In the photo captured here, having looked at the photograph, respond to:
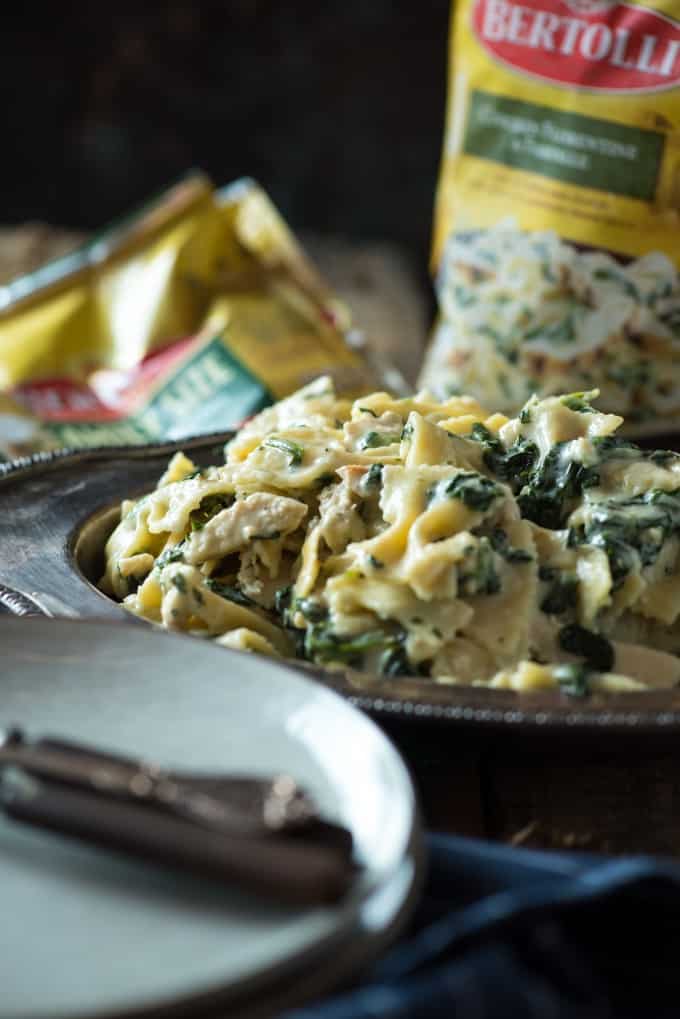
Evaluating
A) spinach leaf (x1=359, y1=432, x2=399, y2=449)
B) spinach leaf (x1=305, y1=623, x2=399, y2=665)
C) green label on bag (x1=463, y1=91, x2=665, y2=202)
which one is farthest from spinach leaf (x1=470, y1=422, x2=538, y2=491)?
green label on bag (x1=463, y1=91, x2=665, y2=202)

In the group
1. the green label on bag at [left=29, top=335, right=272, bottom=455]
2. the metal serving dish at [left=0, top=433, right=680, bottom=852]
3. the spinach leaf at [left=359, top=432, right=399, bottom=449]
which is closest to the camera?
the metal serving dish at [left=0, top=433, right=680, bottom=852]

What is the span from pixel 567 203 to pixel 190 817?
4.91 ft

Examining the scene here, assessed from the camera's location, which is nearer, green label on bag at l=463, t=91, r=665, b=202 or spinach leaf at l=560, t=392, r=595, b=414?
spinach leaf at l=560, t=392, r=595, b=414

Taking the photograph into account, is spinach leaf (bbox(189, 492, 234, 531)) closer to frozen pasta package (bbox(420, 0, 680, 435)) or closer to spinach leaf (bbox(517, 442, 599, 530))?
spinach leaf (bbox(517, 442, 599, 530))

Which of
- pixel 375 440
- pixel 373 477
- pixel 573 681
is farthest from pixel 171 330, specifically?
pixel 573 681

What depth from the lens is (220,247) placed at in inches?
110

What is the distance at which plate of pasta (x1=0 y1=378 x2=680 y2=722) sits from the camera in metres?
1.28

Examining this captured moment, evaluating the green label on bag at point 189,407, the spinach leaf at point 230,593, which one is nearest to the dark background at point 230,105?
the green label on bag at point 189,407

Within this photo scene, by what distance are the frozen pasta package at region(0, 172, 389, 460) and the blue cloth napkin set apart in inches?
59.7

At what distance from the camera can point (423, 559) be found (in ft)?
4.17

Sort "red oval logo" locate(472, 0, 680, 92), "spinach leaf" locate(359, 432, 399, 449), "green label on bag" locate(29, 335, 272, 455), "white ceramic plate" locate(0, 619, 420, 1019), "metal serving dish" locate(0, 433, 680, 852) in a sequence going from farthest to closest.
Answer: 1. "green label on bag" locate(29, 335, 272, 455)
2. "red oval logo" locate(472, 0, 680, 92)
3. "spinach leaf" locate(359, 432, 399, 449)
4. "metal serving dish" locate(0, 433, 680, 852)
5. "white ceramic plate" locate(0, 619, 420, 1019)

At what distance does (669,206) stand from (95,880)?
4.93 ft

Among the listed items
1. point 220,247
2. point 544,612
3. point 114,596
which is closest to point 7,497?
point 114,596

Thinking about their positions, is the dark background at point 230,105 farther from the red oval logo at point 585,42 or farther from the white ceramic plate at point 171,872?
the white ceramic plate at point 171,872
